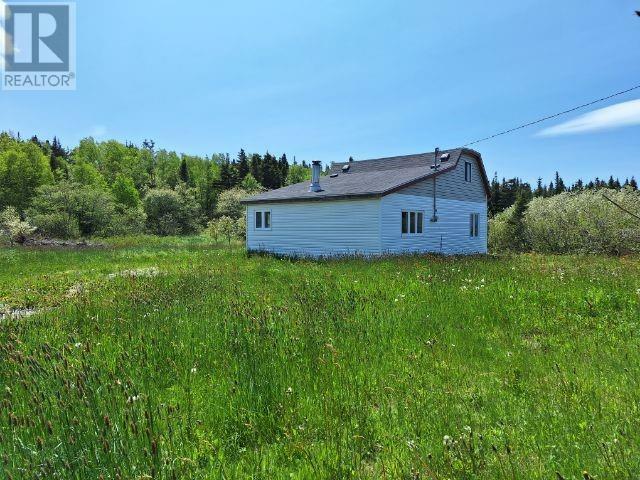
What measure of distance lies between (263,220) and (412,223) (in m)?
9.80

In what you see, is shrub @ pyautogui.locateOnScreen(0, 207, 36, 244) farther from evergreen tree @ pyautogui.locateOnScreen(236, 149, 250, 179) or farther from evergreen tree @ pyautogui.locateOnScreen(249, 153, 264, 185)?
evergreen tree @ pyautogui.locateOnScreen(236, 149, 250, 179)

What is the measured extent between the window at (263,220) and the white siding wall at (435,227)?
338 inches

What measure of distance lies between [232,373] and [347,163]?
27.6 metres

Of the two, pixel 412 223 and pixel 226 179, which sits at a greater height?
pixel 226 179

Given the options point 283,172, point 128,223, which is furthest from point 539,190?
point 128,223

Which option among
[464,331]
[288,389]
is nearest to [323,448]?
[288,389]

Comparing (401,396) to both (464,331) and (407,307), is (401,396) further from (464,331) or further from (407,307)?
(407,307)

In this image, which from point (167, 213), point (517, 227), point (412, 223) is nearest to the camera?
point (412, 223)

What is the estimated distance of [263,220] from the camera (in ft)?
84.2

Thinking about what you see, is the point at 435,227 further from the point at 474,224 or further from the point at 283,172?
the point at 283,172

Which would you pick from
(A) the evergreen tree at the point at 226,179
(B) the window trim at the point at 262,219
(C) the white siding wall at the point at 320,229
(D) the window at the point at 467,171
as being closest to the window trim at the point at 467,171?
(D) the window at the point at 467,171

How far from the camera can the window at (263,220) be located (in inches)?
998

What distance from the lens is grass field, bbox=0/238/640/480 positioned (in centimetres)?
260

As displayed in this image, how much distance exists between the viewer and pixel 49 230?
3850 centimetres
